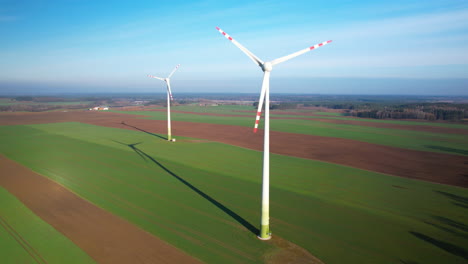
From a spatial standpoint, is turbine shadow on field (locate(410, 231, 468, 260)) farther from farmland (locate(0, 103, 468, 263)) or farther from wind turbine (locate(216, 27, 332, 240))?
wind turbine (locate(216, 27, 332, 240))

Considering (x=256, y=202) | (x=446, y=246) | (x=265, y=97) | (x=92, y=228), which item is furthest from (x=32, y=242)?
(x=446, y=246)

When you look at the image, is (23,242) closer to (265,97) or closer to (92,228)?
(92,228)

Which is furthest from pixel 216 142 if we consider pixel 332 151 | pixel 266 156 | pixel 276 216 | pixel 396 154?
pixel 266 156

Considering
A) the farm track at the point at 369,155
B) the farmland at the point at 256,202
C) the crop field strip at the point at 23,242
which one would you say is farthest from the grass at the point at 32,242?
the farm track at the point at 369,155

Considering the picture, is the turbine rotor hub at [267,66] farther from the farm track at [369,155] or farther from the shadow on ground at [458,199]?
the farm track at [369,155]

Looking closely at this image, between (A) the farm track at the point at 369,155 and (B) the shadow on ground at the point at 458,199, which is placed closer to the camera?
(B) the shadow on ground at the point at 458,199

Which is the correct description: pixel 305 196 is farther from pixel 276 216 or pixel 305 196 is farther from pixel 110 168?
pixel 110 168
